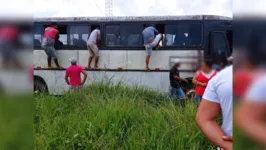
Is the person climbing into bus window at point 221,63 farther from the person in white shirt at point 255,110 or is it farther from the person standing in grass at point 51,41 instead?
the person standing in grass at point 51,41

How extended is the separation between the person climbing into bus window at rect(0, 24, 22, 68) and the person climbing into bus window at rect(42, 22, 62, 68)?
4645 mm

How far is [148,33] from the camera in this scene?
214 inches

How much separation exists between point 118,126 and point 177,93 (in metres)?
1.53

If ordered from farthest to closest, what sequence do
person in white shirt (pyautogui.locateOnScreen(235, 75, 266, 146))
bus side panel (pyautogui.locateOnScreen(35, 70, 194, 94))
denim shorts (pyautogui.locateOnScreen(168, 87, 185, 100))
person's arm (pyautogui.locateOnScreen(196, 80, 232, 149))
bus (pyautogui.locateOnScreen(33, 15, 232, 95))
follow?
1. bus (pyautogui.locateOnScreen(33, 15, 232, 95))
2. bus side panel (pyautogui.locateOnScreen(35, 70, 194, 94))
3. denim shorts (pyautogui.locateOnScreen(168, 87, 185, 100))
4. person's arm (pyautogui.locateOnScreen(196, 80, 232, 149))
5. person in white shirt (pyautogui.locateOnScreen(235, 75, 266, 146))

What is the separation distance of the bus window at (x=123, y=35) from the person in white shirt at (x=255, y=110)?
518 centimetres

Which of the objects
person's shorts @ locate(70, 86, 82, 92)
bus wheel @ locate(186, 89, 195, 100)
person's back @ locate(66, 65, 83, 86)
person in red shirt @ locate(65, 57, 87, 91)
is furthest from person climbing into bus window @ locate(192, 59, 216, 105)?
person's back @ locate(66, 65, 83, 86)

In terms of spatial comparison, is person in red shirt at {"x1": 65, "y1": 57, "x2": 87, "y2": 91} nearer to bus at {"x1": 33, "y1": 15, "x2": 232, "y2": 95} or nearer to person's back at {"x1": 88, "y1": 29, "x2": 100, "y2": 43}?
bus at {"x1": 33, "y1": 15, "x2": 232, "y2": 95}

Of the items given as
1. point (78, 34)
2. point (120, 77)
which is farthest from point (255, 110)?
point (78, 34)

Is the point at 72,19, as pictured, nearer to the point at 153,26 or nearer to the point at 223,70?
the point at 153,26

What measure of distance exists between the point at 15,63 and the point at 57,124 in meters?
2.21

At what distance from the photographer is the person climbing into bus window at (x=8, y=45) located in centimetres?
72

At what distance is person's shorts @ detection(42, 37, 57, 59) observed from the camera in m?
5.34

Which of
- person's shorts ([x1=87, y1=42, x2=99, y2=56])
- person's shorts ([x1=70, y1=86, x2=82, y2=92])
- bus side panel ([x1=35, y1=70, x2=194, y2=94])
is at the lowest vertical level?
person's shorts ([x1=70, y1=86, x2=82, y2=92])

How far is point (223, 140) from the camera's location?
0.86 meters
